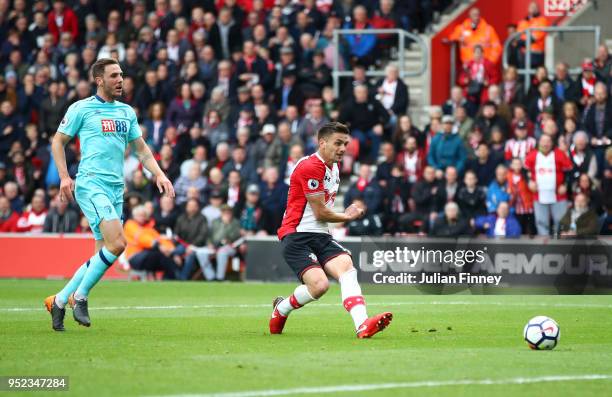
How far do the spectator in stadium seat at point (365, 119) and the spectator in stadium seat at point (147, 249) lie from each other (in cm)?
407

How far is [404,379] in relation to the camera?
8.43 m

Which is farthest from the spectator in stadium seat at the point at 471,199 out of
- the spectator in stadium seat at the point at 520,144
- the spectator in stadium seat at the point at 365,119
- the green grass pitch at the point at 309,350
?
the green grass pitch at the point at 309,350

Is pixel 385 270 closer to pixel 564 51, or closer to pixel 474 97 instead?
pixel 474 97

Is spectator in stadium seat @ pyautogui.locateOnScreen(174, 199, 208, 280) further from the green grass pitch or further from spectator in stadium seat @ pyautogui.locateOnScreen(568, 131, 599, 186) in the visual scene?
spectator in stadium seat @ pyautogui.locateOnScreen(568, 131, 599, 186)

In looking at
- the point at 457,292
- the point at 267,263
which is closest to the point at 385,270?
the point at 457,292

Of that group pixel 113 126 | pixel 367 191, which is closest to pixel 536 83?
pixel 367 191

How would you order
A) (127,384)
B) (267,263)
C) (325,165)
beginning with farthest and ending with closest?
(267,263), (325,165), (127,384)

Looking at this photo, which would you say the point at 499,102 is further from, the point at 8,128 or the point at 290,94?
the point at 8,128

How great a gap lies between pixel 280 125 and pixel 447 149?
3357mm

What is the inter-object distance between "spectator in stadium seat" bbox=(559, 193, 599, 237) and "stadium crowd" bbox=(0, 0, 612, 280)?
23 millimetres

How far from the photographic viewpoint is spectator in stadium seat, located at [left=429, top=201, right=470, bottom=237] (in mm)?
21427

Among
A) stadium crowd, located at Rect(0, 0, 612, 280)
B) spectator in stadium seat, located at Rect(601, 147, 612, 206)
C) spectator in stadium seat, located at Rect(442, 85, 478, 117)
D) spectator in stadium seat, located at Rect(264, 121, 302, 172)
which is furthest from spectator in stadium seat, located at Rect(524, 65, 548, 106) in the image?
spectator in stadium seat, located at Rect(264, 121, 302, 172)

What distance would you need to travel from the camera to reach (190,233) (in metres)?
23.3

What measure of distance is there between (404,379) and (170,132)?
1763 centimetres
